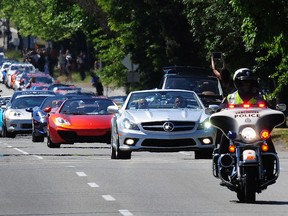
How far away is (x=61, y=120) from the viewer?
3294 cm

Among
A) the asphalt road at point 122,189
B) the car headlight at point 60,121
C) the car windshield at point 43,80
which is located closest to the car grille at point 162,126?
the asphalt road at point 122,189

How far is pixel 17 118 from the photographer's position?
44156 millimetres

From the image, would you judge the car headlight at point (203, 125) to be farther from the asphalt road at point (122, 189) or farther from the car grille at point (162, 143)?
the asphalt road at point (122, 189)

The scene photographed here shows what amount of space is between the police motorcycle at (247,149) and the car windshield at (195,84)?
20.6 metres

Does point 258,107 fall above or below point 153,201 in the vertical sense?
above

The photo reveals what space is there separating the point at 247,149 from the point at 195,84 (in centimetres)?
2136

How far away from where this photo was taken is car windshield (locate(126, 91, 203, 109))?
26938mm

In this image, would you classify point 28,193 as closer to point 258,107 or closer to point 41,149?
point 258,107

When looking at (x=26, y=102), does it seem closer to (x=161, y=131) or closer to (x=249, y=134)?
(x=161, y=131)

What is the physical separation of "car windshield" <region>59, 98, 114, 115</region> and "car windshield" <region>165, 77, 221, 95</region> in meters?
3.13

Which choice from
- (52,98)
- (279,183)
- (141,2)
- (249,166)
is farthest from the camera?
(141,2)

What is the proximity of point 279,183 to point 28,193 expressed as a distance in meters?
3.89

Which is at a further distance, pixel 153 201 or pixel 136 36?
pixel 136 36

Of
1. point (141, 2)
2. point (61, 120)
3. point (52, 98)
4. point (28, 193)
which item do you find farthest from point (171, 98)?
point (141, 2)
